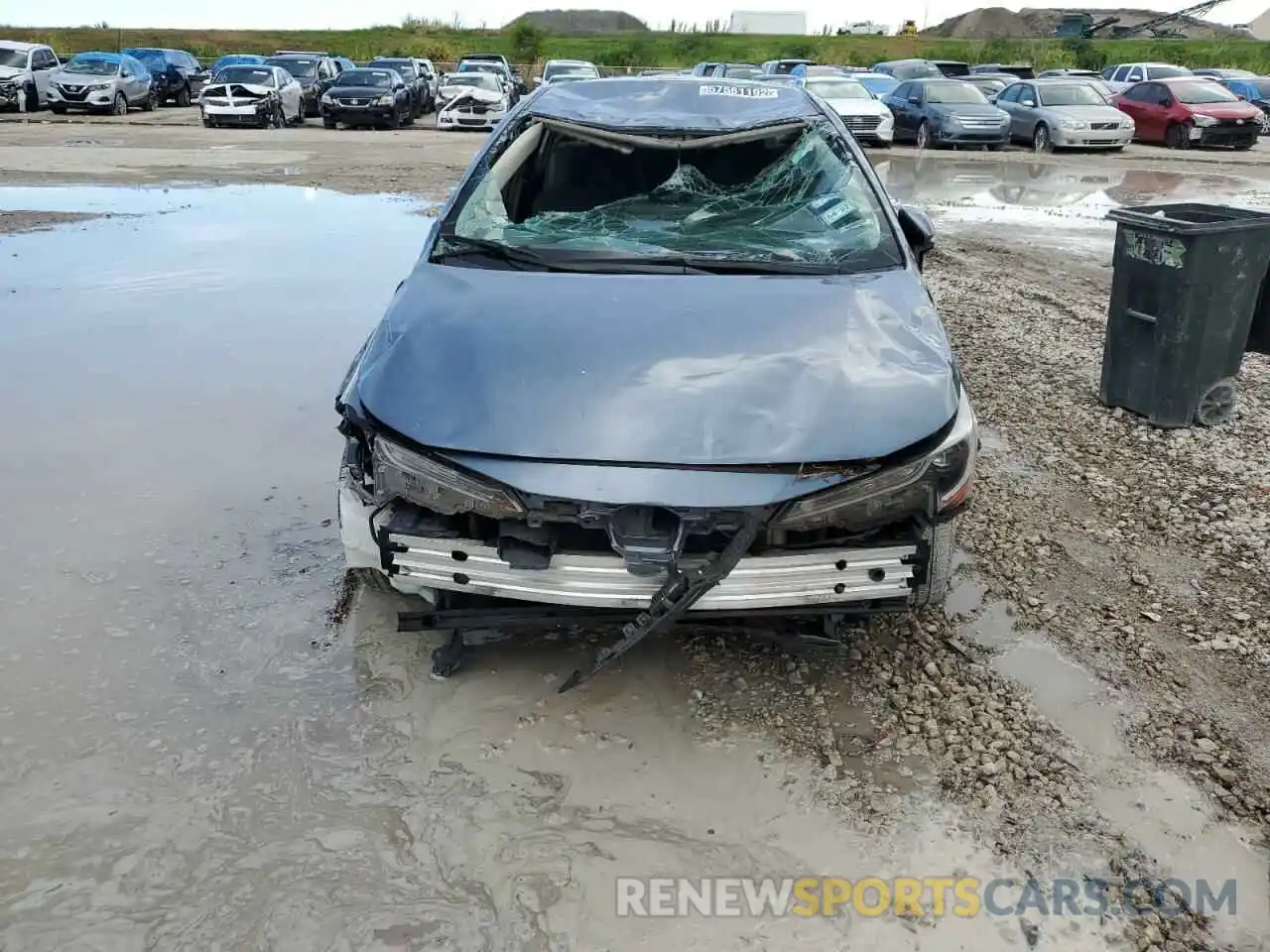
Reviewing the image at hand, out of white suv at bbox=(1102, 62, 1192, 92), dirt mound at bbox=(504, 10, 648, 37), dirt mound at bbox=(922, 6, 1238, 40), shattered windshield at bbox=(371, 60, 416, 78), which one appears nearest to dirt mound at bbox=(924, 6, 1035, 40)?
dirt mound at bbox=(922, 6, 1238, 40)

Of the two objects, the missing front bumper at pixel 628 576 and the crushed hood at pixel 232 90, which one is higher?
the crushed hood at pixel 232 90

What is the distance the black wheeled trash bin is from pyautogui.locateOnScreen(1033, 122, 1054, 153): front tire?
16428 mm

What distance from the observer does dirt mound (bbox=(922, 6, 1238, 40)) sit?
8006cm

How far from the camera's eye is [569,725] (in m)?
3.14

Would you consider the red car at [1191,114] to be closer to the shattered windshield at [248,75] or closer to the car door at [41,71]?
the shattered windshield at [248,75]

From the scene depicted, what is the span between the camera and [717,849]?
2676 mm

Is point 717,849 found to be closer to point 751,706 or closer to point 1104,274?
point 751,706

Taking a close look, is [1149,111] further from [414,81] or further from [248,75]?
[248,75]

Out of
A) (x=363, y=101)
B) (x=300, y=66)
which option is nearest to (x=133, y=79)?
(x=300, y=66)

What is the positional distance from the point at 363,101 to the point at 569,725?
2347 cm

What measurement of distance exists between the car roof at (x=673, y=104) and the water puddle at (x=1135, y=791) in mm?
2429

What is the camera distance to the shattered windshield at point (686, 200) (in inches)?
158

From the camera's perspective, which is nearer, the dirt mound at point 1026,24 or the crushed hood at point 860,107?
the crushed hood at point 860,107

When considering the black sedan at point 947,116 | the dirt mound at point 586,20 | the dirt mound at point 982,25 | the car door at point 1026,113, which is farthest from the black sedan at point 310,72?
the dirt mound at point 586,20
